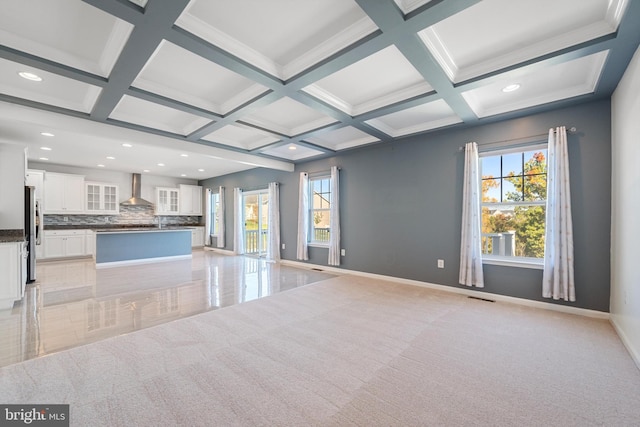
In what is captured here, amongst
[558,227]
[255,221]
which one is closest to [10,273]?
[255,221]

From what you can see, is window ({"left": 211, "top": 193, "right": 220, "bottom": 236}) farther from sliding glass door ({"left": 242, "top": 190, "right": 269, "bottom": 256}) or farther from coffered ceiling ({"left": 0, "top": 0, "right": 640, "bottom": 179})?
coffered ceiling ({"left": 0, "top": 0, "right": 640, "bottom": 179})

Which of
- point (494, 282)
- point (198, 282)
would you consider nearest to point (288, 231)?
point (198, 282)

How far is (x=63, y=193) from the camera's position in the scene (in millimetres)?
7168

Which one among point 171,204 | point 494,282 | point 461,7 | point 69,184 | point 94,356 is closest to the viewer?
point 461,7

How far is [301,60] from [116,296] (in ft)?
13.7

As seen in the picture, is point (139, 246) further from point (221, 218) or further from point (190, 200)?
point (190, 200)

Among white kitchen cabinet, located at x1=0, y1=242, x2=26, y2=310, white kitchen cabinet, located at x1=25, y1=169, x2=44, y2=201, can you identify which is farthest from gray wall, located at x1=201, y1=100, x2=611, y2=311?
white kitchen cabinet, located at x1=25, y1=169, x2=44, y2=201

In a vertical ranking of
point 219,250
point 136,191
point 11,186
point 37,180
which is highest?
point 37,180

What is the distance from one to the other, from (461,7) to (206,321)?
368 cm

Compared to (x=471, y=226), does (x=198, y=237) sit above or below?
below

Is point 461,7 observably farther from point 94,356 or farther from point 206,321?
point 94,356

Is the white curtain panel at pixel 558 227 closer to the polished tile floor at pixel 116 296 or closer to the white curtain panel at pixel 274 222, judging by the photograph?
→ the polished tile floor at pixel 116 296

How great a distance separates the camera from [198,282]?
191 inches

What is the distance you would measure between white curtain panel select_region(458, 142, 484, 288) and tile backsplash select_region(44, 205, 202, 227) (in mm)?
9113
